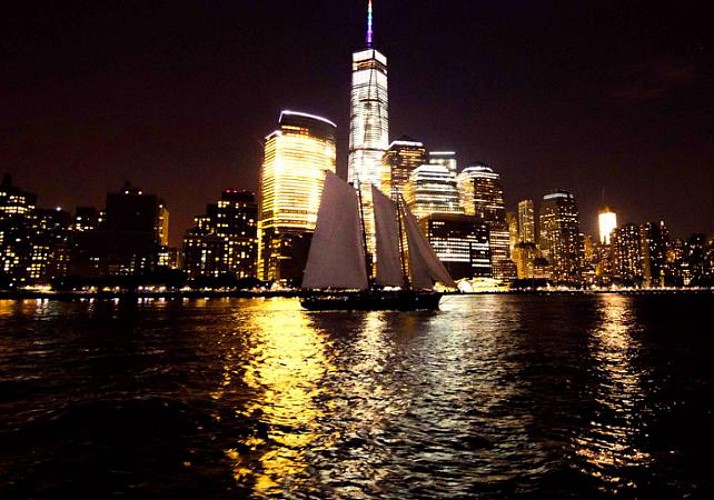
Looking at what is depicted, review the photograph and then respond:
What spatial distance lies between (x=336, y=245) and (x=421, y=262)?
Result: 18.2m

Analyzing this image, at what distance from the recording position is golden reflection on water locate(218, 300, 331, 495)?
36.1 feet

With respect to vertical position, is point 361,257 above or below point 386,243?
below

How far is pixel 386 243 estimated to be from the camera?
8188cm

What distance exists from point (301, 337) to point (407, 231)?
4613cm

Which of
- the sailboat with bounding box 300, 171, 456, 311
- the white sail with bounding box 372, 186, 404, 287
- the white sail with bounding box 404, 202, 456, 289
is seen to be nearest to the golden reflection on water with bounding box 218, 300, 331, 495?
the sailboat with bounding box 300, 171, 456, 311

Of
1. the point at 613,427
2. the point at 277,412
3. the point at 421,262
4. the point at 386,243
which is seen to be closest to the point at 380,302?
the point at 421,262

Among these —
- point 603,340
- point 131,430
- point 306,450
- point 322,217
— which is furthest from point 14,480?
point 322,217

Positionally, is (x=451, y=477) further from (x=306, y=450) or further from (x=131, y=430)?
(x=131, y=430)

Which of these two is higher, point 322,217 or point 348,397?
point 322,217

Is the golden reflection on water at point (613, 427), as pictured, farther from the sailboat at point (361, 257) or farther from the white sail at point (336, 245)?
the sailboat at point (361, 257)

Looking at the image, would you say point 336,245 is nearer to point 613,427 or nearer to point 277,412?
point 277,412

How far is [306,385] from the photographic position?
832 inches

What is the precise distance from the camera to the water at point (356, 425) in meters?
10.5

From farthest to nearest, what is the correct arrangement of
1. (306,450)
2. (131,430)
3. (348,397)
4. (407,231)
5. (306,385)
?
(407,231) < (306,385) < (348,397) < (131,430) < (306,450)
